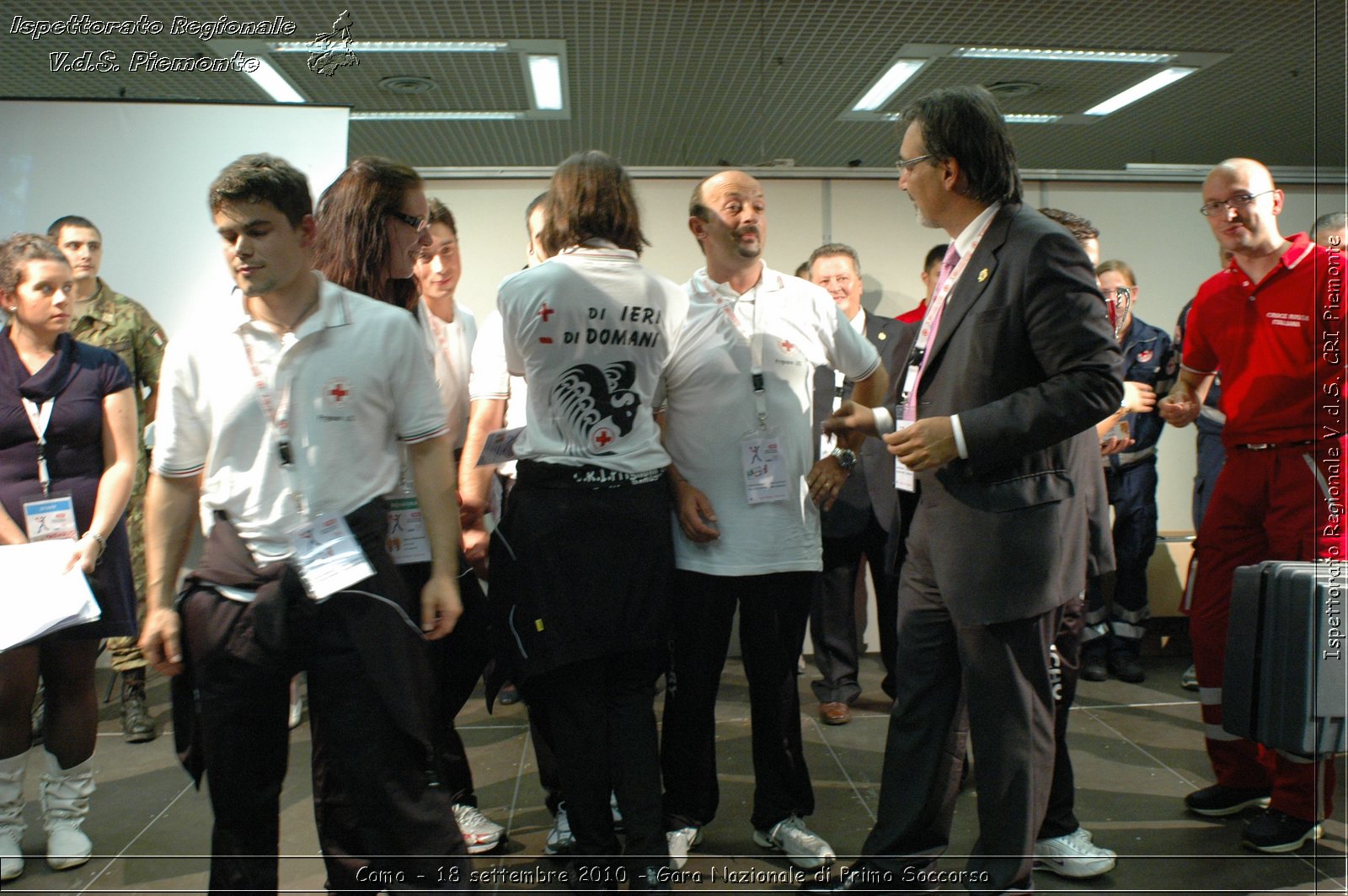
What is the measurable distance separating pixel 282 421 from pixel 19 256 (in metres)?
1.50

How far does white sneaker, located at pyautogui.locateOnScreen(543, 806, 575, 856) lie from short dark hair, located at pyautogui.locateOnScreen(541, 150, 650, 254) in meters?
1.48

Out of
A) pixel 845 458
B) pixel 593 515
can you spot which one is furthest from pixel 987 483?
pixel 593 515

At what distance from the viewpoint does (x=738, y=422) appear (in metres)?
2.32

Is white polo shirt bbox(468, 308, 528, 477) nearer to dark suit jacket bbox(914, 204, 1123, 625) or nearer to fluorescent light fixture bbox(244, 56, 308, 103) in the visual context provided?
dark suit jacket bbox(914, 204, 1123, 625)

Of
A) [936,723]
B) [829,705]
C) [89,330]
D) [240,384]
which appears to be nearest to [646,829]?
[936,723]

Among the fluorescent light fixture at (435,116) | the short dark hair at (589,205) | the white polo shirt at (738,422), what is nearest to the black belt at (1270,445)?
the white polo shirt at (738,422)

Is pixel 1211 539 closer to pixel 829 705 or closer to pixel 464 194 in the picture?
pixel 829 705

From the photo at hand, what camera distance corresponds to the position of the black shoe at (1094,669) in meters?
4.11

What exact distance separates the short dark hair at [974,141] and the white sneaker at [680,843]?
1.69 m

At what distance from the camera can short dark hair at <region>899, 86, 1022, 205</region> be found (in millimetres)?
1947

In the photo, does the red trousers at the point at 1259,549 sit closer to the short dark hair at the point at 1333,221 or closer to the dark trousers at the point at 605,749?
the short dark hair at the point at 1333,221

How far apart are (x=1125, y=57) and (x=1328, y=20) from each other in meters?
1.57

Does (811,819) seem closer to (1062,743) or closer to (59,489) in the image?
(1062,743)

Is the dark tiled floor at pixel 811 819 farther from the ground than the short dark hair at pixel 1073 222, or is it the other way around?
the short dark hair at pixel 1073 222
